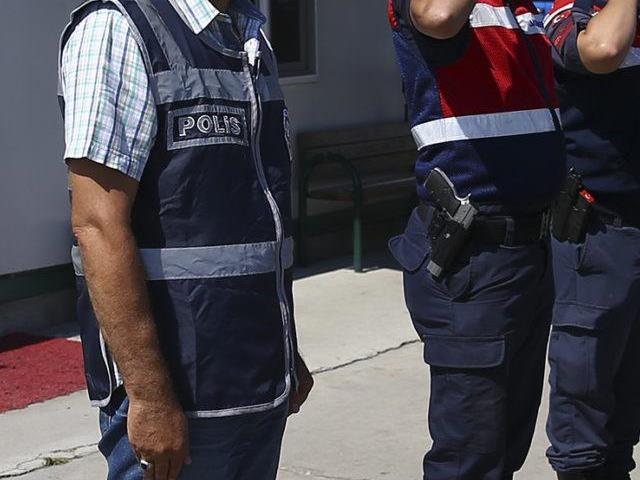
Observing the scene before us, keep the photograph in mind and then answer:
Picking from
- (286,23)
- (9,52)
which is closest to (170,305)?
(9,52)

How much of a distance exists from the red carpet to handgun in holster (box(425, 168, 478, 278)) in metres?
2.73

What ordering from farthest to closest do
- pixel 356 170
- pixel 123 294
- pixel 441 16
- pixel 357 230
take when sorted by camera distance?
pixel 356 170
pixel 357 230
pixel 441 16
pixel 123 294

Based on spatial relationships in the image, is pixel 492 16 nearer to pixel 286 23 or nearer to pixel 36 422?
pixel 36 422

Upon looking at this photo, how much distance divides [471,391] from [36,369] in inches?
124

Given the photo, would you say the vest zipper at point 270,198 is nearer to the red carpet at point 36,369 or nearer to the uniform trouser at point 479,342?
the uniform trouser at point 479,342

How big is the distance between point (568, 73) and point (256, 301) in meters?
1.67

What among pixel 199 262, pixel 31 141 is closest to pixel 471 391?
pixel 199 262

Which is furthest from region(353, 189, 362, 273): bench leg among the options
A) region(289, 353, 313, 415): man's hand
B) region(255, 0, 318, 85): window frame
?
region(289, 353, 313, 415): man's hand

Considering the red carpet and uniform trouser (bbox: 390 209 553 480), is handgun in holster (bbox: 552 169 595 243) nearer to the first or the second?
uniform trouser (bbox: 390 209 553 480)

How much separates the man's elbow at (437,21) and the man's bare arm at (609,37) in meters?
0.58

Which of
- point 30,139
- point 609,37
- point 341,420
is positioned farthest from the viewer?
point 30,139

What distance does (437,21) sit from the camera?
9.65 feet

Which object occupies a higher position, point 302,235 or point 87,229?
point 87,229

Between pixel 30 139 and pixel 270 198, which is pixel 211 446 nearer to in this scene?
pixel 270 198
